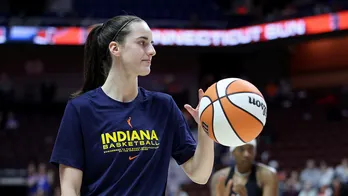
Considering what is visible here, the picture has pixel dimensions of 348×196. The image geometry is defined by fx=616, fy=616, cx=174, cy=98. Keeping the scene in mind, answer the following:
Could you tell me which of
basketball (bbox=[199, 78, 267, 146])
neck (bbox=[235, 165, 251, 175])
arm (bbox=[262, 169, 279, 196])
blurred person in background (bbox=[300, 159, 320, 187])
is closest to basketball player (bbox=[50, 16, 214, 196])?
basketball (bbox=[199, 78, 267, 146])

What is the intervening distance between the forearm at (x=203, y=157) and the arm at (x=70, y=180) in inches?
22.1

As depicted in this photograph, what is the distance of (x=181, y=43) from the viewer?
1914 centimetres

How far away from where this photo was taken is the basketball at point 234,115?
3068 millimetres

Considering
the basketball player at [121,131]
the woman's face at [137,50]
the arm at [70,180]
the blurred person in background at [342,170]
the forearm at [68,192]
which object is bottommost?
the blurred person in background at [342,170]

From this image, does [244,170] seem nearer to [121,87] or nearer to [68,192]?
[121,87]

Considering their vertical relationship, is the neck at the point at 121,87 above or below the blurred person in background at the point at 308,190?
above

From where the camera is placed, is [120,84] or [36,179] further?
[36,179]

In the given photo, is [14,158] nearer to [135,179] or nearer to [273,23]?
[273,23]

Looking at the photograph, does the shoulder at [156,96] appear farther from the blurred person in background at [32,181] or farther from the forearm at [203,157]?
the blurred person in background at [32,181]

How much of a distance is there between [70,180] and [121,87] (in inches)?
19.0

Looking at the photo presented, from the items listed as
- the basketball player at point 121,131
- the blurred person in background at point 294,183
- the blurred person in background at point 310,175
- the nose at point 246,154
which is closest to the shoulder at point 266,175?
the nose at point 246,154

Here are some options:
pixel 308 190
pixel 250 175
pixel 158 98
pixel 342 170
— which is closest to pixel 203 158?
pixel 158 98

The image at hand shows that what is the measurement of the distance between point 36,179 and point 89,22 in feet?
18.5

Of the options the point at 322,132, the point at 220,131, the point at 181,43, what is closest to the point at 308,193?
the point at 322,132
